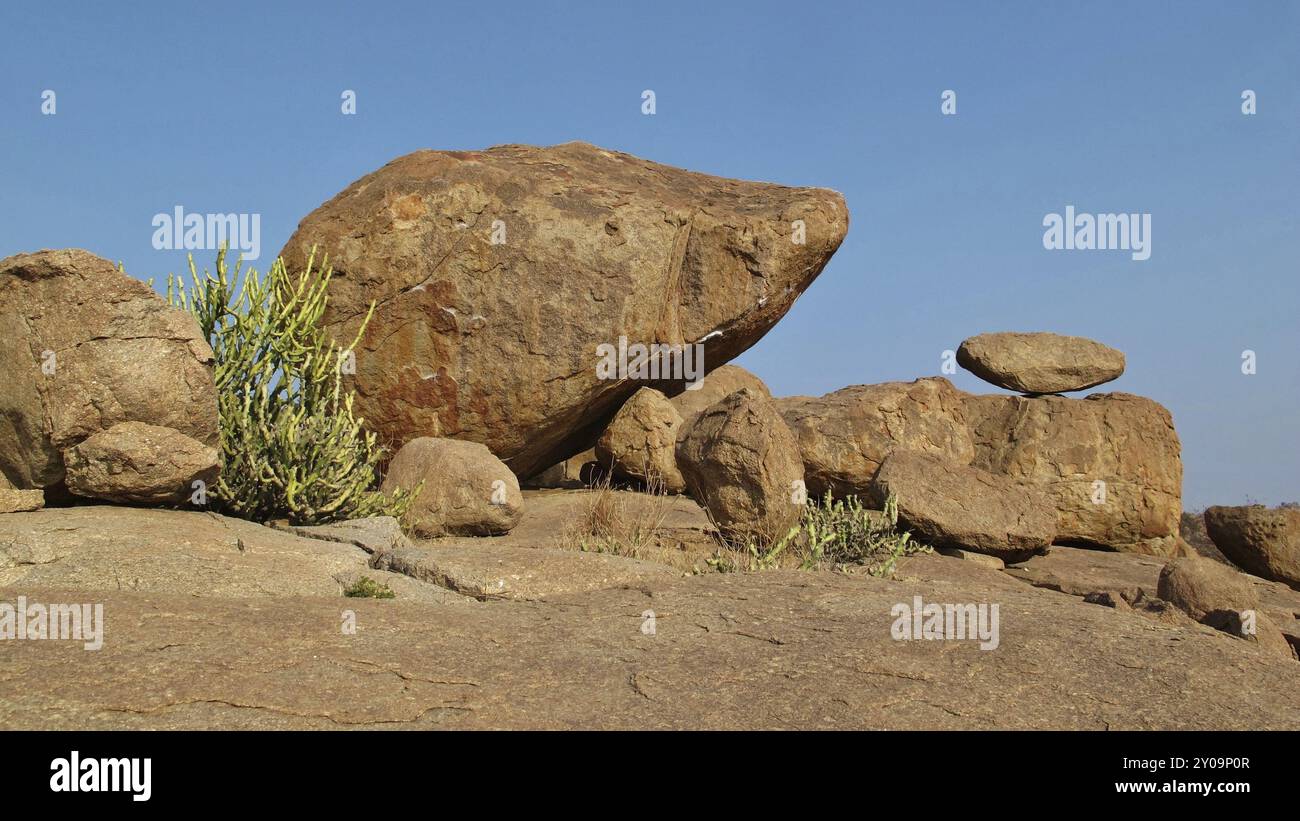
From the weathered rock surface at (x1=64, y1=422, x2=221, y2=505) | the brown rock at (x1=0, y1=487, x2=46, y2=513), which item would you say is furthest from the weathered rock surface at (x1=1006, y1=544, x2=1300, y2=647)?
the brown rock at (x1=0, y1=487, x2=46, y2=513)

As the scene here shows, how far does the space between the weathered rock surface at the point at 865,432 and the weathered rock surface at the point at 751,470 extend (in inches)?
94.4

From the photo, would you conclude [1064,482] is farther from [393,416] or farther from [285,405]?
[285,405]

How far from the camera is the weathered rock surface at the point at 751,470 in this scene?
11.0 m

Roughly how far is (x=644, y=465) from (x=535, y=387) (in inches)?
77.0

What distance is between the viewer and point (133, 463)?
836 cm

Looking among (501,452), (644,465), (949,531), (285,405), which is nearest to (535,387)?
(501,452)

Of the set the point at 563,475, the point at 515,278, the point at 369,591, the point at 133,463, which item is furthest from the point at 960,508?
the point at 133,463

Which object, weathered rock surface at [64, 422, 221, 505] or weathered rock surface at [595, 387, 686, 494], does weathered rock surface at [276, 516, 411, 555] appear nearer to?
weathered rock surface at [64, 422, 221, 505]

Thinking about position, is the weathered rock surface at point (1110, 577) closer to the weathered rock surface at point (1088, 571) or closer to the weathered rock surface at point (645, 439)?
the weathered rock surface at point (1088, 571)

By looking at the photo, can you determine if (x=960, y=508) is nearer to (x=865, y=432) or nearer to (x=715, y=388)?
(x=865, y=432)

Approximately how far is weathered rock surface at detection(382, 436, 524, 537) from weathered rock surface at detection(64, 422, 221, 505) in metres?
3.26

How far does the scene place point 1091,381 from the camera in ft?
51.9

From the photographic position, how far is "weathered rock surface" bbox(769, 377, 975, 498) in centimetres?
1373
